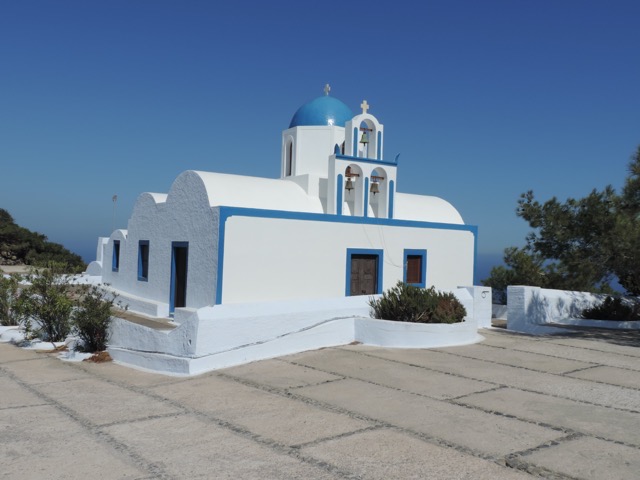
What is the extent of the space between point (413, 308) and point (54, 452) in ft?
25.5

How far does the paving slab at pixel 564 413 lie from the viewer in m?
6.32

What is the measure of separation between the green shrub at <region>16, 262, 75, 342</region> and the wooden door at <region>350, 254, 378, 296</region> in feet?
22.1

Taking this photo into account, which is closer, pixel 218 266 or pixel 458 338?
pixel 458 338

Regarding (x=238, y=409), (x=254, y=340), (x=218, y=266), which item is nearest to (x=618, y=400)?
(x=238, y=409)

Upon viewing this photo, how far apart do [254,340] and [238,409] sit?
10.3 feet

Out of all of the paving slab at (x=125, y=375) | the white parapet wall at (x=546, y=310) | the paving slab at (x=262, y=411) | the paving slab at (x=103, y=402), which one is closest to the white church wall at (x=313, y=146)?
the white parapet wall at (x=546, y=310)

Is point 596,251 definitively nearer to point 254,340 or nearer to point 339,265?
point 339,265

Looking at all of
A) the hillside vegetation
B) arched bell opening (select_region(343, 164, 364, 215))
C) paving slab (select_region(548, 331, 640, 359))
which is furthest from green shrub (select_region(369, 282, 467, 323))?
the hillside vegetation

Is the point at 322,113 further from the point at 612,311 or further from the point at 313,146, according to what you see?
the point at 612,311

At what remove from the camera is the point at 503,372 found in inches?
369

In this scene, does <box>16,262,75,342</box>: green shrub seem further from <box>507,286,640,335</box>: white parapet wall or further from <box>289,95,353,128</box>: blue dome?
<box>507,286,640,335</box>: white parapet wall

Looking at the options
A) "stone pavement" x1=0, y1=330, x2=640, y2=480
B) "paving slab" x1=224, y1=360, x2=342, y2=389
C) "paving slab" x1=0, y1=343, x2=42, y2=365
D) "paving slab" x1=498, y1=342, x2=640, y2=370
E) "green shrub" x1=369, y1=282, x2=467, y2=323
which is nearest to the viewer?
"stone pavement" x1=0, y1=330, x2=640, y2=480

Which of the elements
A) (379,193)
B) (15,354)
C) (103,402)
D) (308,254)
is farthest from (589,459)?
(379,193)

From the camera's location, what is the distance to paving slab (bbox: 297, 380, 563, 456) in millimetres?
5914
